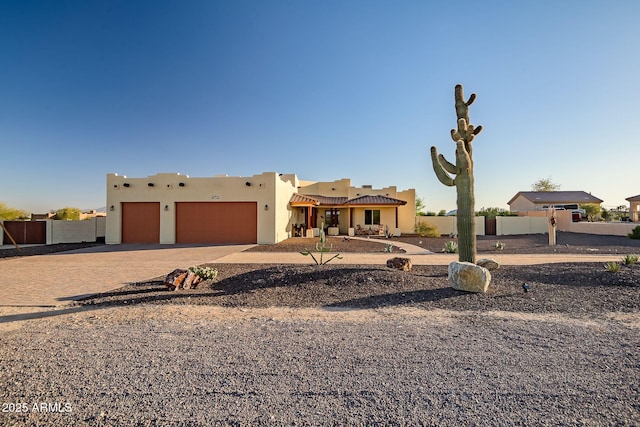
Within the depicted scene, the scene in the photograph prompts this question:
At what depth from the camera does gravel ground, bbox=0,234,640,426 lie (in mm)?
2885

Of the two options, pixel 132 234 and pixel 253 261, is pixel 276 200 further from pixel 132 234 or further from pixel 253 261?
pixel 132 234

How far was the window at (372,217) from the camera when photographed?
27.3m

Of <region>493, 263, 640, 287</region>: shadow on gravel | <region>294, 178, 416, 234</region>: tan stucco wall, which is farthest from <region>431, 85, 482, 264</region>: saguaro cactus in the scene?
<region>294, 178, 416, 234</region>: tan stucco wall

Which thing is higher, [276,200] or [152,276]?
[276,200]

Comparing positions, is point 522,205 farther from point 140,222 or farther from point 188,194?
point 140,222

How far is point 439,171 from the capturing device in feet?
33.1

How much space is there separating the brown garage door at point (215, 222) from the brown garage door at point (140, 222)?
1.49 meters

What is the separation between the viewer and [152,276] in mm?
9617

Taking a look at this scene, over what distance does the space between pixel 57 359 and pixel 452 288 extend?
7.33 m

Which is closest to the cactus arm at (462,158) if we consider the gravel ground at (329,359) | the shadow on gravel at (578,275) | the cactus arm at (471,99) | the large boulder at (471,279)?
the cactus arm at (471,99)

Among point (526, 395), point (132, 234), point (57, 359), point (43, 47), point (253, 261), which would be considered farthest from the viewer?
point (132, 234)

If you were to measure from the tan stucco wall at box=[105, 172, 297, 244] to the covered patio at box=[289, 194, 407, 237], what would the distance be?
5.02 m

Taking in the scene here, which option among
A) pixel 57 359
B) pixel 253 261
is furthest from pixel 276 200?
pixel 57 359

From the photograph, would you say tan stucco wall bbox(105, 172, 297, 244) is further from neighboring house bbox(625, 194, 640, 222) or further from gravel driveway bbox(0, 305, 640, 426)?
neighboring house bbox(625, 194, 640, 222)
